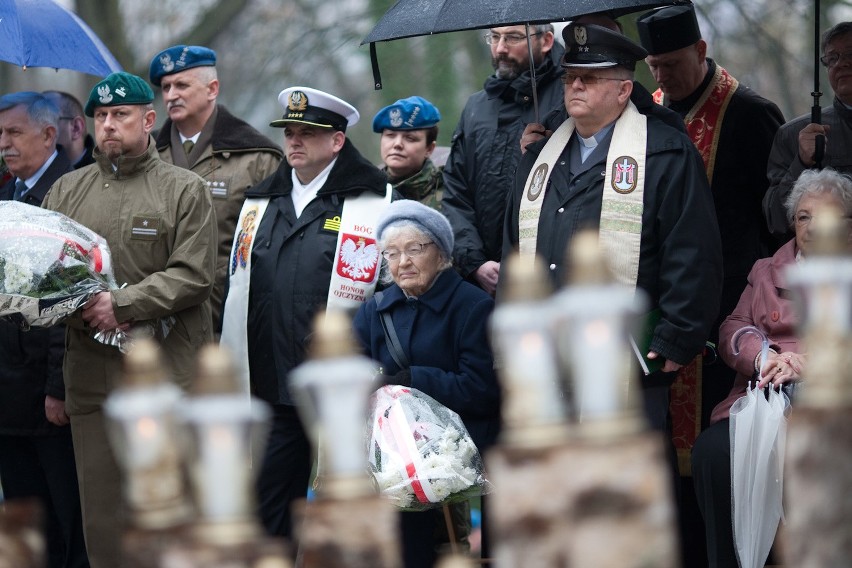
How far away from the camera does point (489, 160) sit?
5.82 m

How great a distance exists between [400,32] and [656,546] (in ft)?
12.4

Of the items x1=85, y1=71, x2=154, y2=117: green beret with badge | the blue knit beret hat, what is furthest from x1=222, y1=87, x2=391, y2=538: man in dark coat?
x1=85, y1=71, x2=154, y2=117: green beret with badge

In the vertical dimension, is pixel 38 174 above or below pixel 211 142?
below

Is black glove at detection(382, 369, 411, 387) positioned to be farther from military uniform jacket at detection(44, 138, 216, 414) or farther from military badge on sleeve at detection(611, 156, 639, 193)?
military badge on sleeve at detection(611, 156, 639, 193)

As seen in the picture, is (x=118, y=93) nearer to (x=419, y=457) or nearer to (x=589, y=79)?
(x=589, y=79)

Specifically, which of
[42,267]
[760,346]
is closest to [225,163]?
[42,267]

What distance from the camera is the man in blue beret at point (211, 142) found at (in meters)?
6.26

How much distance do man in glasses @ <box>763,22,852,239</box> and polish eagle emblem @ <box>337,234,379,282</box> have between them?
164cm

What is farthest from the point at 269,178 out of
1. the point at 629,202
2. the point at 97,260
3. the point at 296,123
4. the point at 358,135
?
the point at 358,135

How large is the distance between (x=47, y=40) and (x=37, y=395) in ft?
5.52

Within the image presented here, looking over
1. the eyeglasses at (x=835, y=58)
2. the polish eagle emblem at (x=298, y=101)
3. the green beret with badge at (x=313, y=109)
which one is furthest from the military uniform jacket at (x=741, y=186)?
the polish eagle emblem at (x=298, y=101)

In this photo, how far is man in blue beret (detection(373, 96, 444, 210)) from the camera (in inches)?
258

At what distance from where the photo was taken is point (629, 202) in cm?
480

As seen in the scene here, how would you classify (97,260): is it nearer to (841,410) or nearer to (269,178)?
(269,178)
